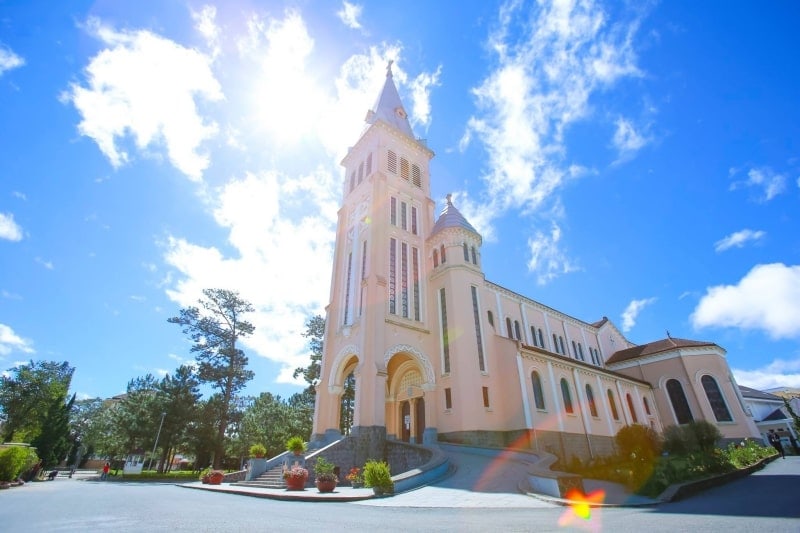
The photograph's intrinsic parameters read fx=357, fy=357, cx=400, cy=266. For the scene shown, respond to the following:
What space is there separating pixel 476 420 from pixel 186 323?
88.4ft

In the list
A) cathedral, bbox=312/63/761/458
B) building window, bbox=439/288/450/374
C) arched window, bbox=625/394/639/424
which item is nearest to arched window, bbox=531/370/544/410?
cathedral, bbox=312/63/761/458

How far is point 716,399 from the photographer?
29891 mm

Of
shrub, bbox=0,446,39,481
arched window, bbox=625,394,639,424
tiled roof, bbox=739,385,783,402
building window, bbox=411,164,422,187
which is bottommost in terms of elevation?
shrub, bbox=0,446,39,481

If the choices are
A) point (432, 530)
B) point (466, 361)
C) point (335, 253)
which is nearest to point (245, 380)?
point (335, 253)

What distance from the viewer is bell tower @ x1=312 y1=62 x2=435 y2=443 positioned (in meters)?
20.6

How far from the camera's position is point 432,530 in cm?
580

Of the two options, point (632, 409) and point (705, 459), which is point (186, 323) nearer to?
point (705, 459)

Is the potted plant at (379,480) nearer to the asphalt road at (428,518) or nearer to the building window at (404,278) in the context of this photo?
the asphalt road at (428,518)

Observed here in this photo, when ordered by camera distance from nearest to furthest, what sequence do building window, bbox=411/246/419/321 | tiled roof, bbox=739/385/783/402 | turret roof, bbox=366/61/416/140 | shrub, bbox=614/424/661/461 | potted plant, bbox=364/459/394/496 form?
potted plant, bbox=364/459/394/496, shrub, bbox=614/424/661/461, building window, bbox=411/246/419/321, turret roof, bbox=366/61/416/140, tiled roof, bbox=739/385/783/402

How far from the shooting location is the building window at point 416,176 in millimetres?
30997

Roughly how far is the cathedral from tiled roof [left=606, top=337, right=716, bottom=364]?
0.23m

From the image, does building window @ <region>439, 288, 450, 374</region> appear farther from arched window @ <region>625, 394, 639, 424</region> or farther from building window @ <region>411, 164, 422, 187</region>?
arched window @ <region>625, 394, 639, 424</region>

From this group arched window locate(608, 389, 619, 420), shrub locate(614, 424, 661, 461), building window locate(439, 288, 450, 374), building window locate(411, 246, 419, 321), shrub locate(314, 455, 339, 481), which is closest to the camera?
shrub locate(314, 455, 339, 481)

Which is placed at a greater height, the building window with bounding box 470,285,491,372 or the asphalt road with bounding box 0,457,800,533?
the building window with bounding box 470,285,491,372
